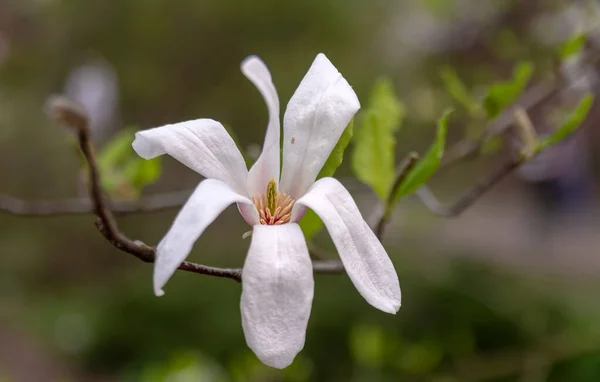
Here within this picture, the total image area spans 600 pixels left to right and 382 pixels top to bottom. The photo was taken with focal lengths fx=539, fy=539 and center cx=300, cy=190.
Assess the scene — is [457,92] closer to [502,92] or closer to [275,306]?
[502,92]

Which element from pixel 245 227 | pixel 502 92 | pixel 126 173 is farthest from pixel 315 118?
pixel 245 227

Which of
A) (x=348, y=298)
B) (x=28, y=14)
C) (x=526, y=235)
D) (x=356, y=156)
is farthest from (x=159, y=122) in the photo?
(x=356, y=156)

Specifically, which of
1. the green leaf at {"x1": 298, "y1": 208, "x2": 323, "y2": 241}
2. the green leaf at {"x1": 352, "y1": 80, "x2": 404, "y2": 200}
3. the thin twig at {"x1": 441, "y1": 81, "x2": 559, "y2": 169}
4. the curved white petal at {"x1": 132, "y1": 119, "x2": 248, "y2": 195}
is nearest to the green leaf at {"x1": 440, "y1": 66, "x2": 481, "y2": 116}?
the thin twig at {"x1": 441, "y1": 81, "x2": 559, "y2": 169}

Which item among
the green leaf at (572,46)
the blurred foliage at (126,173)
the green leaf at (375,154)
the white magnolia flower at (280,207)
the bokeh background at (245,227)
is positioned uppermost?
the green leaf at (572,46)

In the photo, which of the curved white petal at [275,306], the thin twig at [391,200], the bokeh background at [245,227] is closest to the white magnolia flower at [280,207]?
the curved white petal at [275,306]

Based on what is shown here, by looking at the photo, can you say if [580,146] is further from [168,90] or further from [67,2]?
[67,2]

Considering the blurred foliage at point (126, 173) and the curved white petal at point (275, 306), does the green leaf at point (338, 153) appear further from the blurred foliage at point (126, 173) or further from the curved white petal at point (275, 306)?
the blurred foliage at point (126, 173)

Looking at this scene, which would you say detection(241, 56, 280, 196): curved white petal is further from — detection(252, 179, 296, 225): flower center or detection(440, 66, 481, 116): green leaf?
detection(440, 66, 481, 116): green leaf
